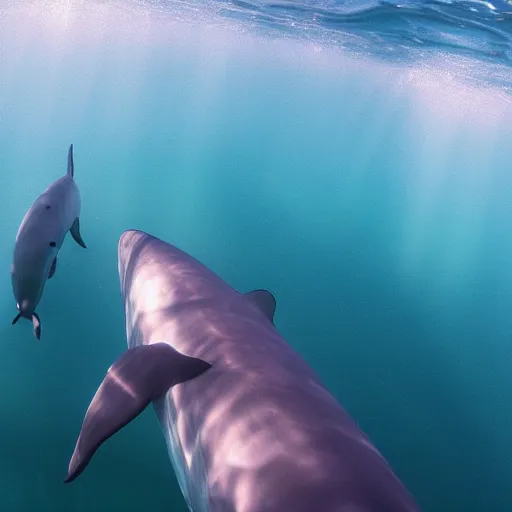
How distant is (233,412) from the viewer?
6.94 feet

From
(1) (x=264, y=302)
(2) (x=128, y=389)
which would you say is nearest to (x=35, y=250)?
(1) (x=264, y=302)

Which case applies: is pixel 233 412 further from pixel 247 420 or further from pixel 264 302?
pixel 264 302

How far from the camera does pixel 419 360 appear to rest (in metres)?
8.20

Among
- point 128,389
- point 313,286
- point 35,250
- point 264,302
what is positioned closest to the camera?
point 128,389

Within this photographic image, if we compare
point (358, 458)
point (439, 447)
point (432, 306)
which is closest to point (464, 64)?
point (432, 306)

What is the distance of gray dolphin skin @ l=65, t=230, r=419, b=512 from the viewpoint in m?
1.70

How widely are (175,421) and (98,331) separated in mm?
4775

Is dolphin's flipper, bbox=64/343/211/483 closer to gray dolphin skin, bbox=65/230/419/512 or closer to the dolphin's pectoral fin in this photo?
gray dolphin skin, bbox=65/230/419/512

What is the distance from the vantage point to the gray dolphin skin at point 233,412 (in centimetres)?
170

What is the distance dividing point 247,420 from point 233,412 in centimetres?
10

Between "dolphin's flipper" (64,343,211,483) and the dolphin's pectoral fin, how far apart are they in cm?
89

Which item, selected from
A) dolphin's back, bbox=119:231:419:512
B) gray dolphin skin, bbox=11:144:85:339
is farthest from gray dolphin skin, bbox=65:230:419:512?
gray dolphin skin, bbox=11:144:85:339

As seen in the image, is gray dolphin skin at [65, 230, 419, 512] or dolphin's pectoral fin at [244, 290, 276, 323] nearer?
gray dolphin skin at [65, 230, 419, 512]

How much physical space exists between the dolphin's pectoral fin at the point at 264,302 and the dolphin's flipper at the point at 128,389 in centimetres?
89
